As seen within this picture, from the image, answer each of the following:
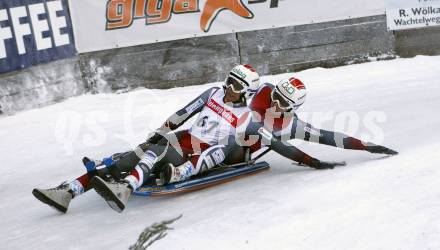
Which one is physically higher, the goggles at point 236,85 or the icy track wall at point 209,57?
the goggles at point 236,85

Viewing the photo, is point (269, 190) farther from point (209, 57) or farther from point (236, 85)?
point (209, 57)

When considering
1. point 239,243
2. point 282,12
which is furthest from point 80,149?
point 282,12

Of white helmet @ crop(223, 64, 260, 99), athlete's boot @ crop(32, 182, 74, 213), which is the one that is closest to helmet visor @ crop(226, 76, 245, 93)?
white helmet @ crop(223, 64, 260, 99)

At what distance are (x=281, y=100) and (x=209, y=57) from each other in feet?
20.8

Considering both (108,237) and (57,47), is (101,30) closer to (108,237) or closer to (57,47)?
(57,47)

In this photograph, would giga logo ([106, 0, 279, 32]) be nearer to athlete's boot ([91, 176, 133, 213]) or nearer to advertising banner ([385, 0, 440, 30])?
advertising banner ([385, 0, 440, 30])

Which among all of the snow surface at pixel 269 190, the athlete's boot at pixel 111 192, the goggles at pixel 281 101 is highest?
the goggles at pixel 281 101

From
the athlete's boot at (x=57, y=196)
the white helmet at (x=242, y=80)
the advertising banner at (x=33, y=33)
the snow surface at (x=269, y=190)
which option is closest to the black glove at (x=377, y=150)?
the snow surface at (x=269, y=190)

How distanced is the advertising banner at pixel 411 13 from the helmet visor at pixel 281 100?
777 centimetres

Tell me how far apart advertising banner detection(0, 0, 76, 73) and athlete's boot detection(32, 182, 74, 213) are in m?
5.76

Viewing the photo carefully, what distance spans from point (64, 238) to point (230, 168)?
2242 millimetres

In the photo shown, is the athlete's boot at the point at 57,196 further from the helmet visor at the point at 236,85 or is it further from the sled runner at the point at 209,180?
the helmet visor at the point at 236,85

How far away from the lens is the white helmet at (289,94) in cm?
716

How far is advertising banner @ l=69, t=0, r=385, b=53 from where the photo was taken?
1280 cm
